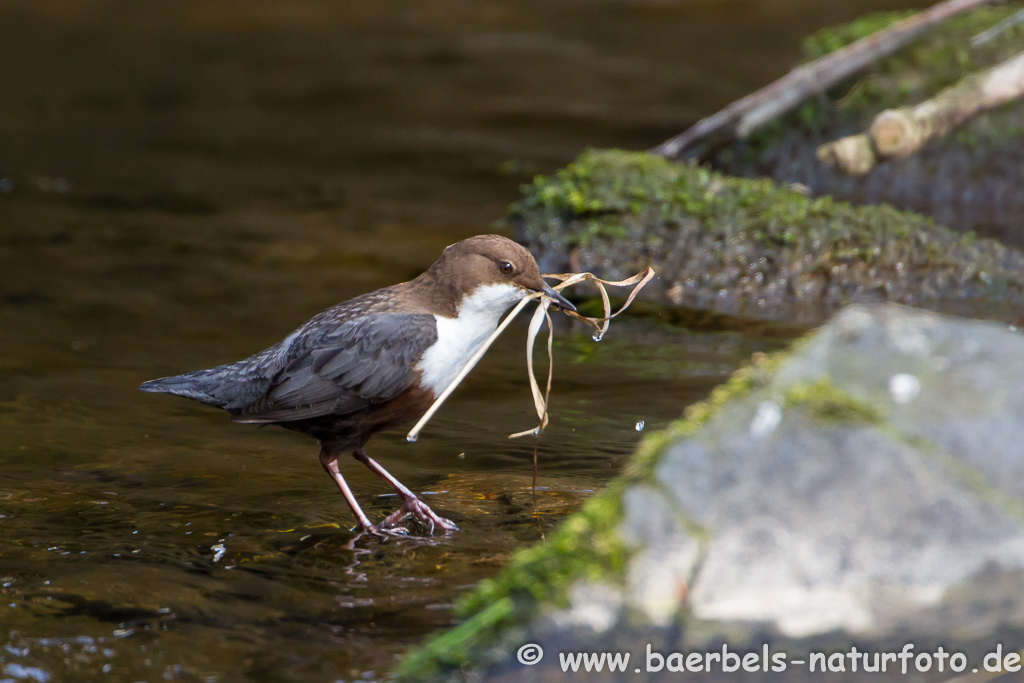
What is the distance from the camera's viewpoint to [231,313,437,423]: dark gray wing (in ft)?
12.0

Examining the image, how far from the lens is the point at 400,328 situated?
369 centimetres

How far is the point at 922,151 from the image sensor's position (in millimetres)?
8242

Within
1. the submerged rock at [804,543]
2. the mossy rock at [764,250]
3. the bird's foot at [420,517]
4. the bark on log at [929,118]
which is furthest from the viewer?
the bark on log at [929,118]

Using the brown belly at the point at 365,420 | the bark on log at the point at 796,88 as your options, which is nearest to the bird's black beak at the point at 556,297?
the brown belly at the point at 365,420

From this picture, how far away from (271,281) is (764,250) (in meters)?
3.17

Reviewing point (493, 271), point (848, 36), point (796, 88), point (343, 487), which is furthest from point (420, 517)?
point (848, 36)

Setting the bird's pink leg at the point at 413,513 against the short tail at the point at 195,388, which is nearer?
the bird's pink leg at the point at 413,513

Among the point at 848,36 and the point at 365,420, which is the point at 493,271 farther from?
the point at 848,36

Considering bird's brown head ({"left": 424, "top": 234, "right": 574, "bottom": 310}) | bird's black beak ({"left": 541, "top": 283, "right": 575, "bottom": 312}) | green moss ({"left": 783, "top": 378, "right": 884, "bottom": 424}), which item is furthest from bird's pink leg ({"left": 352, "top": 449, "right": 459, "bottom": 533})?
green moss ({"left": 783, "top": 378, "right": 884, "bottom": 424})

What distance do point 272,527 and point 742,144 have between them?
555 centimetres

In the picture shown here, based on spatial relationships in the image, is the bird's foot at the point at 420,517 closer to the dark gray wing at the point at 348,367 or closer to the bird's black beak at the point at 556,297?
the dark gray wing at the point at 348,367

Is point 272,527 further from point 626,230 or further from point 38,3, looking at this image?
point 38,3

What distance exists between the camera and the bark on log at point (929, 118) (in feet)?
23.6

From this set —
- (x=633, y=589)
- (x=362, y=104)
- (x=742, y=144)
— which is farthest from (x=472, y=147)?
(x=633, y=589)
